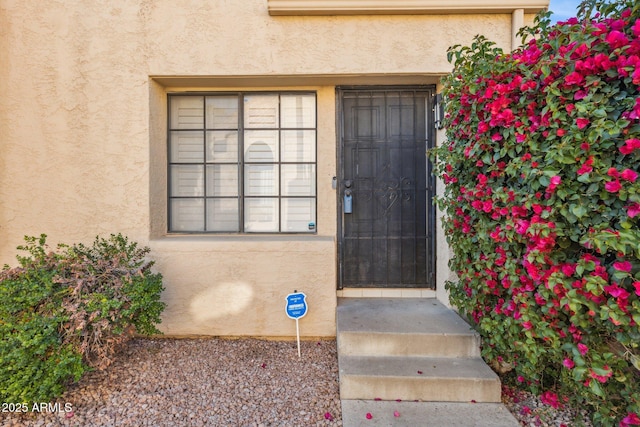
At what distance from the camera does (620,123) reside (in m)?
1.67

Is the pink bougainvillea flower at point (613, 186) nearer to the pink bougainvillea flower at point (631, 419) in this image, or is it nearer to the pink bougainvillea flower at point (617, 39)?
the pink bougainvillea flower at point (617, 39)

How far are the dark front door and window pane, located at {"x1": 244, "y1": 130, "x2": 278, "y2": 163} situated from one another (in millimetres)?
828

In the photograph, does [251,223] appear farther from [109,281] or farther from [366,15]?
[366,15]

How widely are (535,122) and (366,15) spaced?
220 cm

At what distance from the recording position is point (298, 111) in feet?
12.7

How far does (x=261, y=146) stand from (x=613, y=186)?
3.25 metres

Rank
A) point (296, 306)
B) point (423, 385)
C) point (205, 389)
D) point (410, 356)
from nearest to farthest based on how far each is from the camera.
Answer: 1. point (423, 385)
2. point (205, 389)
3. point (410, 356)
4. point (296, 306)

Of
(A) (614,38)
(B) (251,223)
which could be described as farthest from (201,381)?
(A) (614,38)

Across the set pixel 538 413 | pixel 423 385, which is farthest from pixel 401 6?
pixel 538 413

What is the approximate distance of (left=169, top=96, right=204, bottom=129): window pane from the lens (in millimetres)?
3846

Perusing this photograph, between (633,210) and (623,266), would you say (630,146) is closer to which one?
(633,210)

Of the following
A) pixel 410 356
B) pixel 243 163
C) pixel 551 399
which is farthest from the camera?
pixel 243 163

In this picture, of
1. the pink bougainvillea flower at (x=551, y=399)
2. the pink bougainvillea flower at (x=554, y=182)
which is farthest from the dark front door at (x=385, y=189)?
the pink bougainvillea flower at (x=554, y=182)

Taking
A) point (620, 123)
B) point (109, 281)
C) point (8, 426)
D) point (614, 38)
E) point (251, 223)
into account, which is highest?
point (614, 38)
